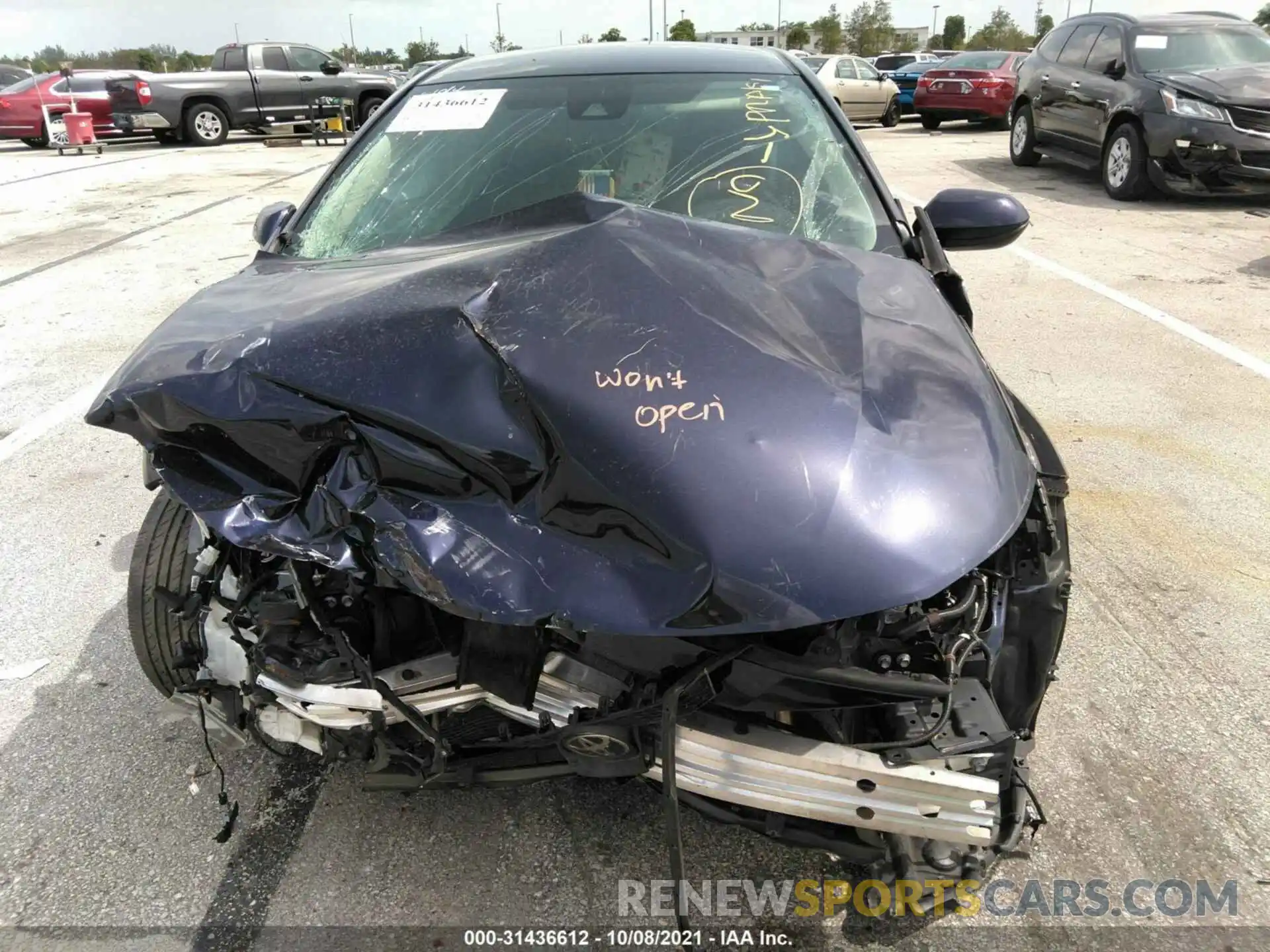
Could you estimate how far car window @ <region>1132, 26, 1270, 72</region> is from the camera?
9039mm

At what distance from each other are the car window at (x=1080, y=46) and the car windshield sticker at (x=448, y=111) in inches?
364

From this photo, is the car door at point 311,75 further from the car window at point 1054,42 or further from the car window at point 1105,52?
the car window at point 1105,52

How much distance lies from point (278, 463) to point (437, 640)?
1.50ft

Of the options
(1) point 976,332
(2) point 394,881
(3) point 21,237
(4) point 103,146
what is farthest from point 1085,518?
(4) point 103,146

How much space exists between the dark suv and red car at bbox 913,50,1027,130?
5.92 m

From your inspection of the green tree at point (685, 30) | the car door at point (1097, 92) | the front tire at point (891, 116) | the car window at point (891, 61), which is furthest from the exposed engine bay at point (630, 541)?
the green tree at point (685, 30)

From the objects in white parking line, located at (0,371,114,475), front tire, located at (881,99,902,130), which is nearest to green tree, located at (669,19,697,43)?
front tire, located at (881,99,902,130)

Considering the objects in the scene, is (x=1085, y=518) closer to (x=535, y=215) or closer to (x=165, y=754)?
(x=535, y=215)

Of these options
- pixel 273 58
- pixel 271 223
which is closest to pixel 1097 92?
pixel 271 223

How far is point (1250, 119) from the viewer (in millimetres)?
8164

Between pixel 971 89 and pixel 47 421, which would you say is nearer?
pixel 47 421

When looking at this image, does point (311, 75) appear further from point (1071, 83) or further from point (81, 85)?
point (1071, 83)

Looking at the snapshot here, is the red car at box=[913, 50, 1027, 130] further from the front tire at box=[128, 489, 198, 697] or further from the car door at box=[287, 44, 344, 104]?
the front tire at box=[128, 489, 198, 697]

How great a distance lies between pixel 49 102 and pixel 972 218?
1857cm
